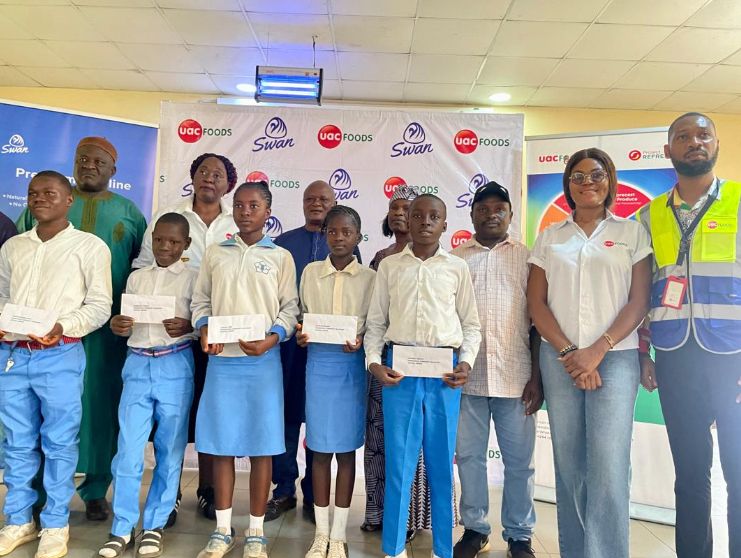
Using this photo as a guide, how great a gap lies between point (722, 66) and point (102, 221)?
5655 millimetres

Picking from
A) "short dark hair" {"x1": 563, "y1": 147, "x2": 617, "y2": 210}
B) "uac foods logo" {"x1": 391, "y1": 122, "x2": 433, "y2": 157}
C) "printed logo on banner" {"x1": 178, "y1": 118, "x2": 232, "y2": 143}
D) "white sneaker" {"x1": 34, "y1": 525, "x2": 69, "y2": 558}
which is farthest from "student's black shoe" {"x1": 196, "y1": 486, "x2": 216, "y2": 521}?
"uac foods logo" {"x1": 391, "y1": 122, "x2": 433, "y2": 157}

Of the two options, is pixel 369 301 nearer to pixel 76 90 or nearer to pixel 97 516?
pixel 97 516

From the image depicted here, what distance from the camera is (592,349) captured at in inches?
79.7

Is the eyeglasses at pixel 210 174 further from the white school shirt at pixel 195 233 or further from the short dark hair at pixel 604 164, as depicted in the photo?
the short dark hair at pixel 604 164

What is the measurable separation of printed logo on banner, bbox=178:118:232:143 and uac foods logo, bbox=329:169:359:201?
109 centimetres

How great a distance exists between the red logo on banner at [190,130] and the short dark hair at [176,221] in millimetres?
2026

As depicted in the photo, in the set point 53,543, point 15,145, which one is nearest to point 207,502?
point 53,543

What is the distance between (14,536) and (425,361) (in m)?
2.27

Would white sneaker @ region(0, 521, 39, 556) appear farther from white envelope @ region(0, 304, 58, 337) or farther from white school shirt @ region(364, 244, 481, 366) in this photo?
white school shirt @ region(364, 244, 481, 366)

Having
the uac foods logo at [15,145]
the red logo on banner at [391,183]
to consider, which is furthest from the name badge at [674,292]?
the uac foods logo at [15,145]

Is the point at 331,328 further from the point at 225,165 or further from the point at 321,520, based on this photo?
the point at 225,165

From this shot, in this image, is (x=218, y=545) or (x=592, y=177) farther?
(x=218, y=545)

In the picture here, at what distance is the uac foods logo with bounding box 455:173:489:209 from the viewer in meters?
4.35

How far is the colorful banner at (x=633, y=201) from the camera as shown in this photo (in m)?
3.36
